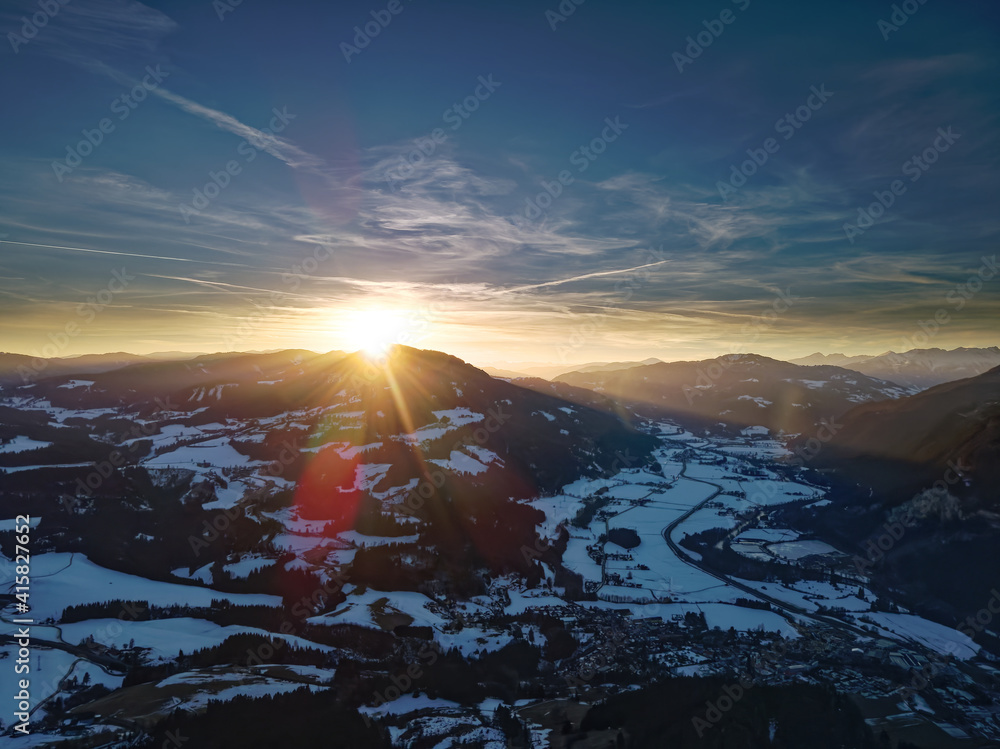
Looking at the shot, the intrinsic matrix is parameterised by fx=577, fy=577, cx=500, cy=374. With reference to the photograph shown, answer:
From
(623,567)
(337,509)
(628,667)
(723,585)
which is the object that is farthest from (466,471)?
(628,667)

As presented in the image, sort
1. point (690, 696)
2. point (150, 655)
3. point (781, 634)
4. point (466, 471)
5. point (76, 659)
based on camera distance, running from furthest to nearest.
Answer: point (466, 471) → point (781, 634) → point (150, 655) → point (76, 659) → point (690, 696)

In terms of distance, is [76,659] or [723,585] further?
[723,585]

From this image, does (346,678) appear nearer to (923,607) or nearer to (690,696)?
(690,696)

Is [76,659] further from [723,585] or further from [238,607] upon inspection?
[723,585]

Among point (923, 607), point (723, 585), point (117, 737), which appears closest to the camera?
point (117, 737)

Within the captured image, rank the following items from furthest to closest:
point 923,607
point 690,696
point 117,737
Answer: point 923,607
point 690,696
point 117,737

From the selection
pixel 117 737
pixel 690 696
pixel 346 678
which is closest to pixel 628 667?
pixel 690 696

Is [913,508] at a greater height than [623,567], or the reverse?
[913,508]

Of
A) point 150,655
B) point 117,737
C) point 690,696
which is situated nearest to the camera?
point 117,737

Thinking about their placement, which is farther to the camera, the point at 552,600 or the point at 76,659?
the point at 552,600
